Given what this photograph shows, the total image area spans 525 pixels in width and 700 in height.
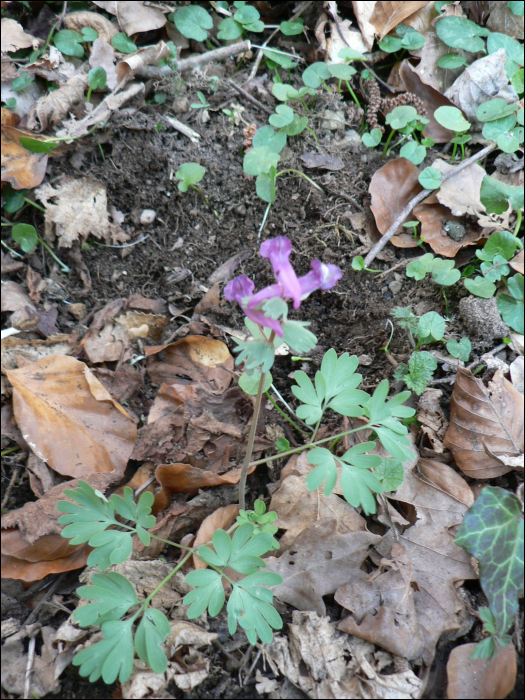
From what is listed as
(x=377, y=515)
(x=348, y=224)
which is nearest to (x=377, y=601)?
(x=377, y=515)

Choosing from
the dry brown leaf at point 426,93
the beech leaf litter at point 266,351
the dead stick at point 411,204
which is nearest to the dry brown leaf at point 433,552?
the beech leaf litter at point 266,351

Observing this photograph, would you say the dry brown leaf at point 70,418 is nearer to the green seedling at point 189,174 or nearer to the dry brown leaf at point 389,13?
the green seedling at point 189,174

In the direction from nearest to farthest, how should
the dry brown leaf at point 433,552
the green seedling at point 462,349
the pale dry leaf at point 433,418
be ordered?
the dry brown leaf at point 433,552 < the pale dry leaf at point 433,418 < the green seedling at point 462,349

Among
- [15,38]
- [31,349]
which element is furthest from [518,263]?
[15,38]

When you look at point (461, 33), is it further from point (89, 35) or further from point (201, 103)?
point (89, 35)

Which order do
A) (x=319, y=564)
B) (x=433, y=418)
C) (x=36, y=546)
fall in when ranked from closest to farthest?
1. (x=319, y=564)
2. (x=36, y=546)
3. (x=433, y=418)

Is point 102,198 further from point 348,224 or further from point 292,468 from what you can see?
point 292,468

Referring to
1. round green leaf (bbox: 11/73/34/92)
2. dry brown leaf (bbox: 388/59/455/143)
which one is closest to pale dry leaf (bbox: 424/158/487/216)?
dry brown leaf (bbox: 388/59/455/143)
